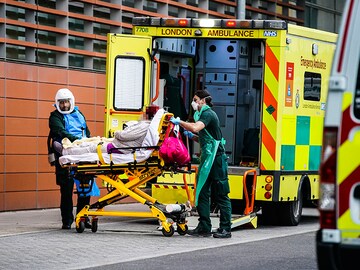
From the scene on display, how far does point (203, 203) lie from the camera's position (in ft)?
47.0

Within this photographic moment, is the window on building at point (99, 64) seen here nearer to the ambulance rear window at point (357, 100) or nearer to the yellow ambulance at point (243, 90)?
the yellow ambulance at point (243, 90)

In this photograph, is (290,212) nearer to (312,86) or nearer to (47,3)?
(312,86)

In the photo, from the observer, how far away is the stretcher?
45.8 feet

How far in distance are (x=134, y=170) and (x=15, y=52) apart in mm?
4116

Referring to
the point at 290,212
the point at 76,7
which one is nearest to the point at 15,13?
the point at 76,7

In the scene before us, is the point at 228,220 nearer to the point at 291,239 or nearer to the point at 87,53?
the point at 291,239

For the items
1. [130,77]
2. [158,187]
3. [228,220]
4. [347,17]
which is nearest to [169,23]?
[130,77]

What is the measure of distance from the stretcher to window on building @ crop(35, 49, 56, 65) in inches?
161

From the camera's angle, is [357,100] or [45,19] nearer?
[357,100]

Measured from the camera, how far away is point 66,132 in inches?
579

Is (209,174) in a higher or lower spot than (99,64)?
lower

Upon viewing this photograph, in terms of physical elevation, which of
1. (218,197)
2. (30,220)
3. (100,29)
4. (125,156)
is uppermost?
(100,29)

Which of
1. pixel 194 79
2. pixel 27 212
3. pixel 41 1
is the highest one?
pixel 41 1

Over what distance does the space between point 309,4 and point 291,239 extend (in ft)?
41.2
